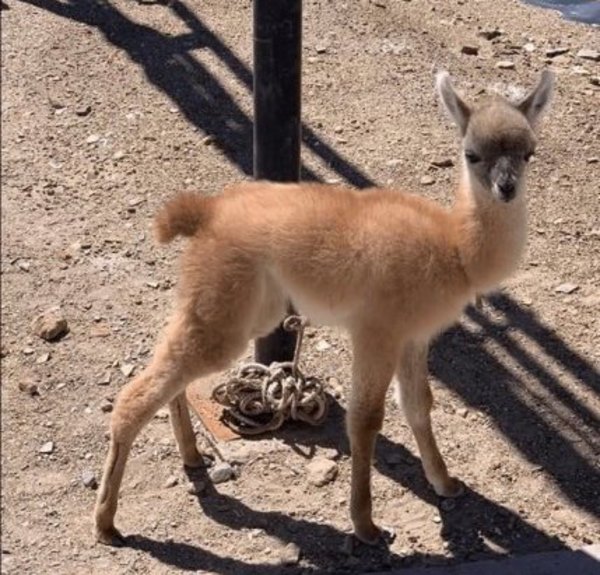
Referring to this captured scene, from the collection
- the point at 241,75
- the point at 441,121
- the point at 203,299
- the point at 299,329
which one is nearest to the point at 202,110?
the point at 241,75

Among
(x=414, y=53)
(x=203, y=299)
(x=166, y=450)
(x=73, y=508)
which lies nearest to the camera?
(x=203, y=299)

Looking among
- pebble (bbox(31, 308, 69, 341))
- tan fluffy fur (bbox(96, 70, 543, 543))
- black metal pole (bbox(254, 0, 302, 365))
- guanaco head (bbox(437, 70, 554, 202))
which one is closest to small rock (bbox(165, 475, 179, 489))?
tan fluffy fur (bbox(96, 70, 543, 543))

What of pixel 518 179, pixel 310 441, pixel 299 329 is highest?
pixel 518 179

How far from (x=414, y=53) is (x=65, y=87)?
252 centimetres

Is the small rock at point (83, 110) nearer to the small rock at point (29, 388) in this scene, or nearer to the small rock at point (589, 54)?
the small rock at point (29, 388)

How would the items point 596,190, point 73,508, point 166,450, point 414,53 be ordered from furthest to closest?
point 414,53, point 596,190, point 166,450, point 73,508

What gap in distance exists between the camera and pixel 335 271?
4.73 meters

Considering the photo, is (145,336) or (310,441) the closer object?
(310,441)

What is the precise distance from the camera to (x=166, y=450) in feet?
18.3

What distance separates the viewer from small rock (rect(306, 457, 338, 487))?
215 inches

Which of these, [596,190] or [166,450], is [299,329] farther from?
[596,190]

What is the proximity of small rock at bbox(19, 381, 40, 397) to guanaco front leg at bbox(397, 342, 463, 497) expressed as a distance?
166cm

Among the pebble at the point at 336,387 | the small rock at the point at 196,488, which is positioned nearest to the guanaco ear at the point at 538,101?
the pebble at the point at 336,387

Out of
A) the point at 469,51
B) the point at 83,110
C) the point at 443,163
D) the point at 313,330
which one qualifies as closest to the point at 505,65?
the point at 469,51
